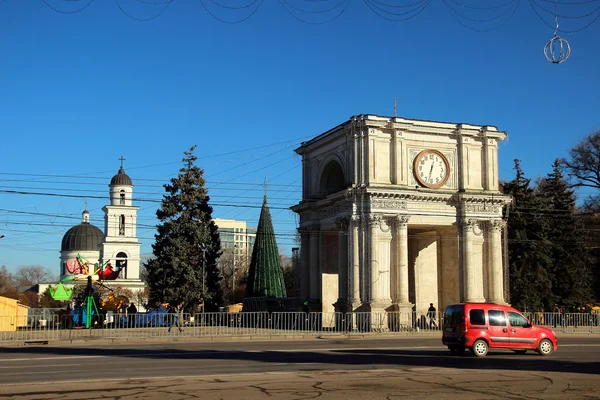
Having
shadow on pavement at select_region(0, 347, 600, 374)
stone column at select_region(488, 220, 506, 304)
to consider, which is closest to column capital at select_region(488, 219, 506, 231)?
stone column at select_region(488, 220, 506, 304)

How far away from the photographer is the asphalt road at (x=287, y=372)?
14570 mm

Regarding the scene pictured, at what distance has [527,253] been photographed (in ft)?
188

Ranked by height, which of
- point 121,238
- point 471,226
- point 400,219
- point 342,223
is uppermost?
point 121,238

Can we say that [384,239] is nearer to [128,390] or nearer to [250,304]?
[250,304]

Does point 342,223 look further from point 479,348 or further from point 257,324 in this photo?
point 479,348

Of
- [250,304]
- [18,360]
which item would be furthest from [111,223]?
[18,360]

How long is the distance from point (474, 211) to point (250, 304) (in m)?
22.6

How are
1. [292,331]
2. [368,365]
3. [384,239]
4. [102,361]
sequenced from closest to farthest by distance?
[368,365] → [102,361] → [292,331] → [384,239]

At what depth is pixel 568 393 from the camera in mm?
14523

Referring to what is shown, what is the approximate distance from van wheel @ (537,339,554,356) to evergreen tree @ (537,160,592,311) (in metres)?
35.3

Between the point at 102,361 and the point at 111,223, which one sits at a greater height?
the point at 111,223

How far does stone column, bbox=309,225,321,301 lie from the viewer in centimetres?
4906

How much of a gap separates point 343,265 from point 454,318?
67.0 feet

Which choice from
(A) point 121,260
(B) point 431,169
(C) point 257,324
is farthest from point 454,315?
(A) point 121,260
